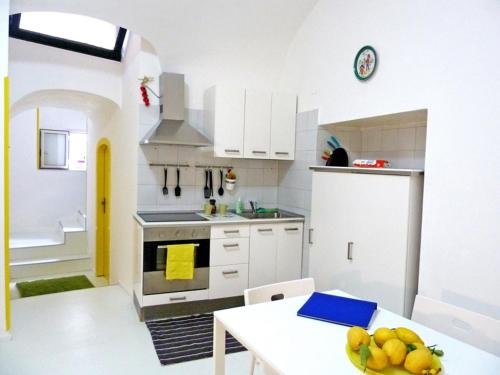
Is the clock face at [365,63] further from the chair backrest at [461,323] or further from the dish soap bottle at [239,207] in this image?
the chair backrest at [461,323]

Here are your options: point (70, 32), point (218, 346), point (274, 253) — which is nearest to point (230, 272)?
point (274, 253)

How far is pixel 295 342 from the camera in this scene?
1.33 meters

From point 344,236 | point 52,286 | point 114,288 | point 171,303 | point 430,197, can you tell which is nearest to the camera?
point 430,197

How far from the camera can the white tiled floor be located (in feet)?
8.03

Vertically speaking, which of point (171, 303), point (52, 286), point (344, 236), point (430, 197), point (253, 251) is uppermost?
point (430, 197)

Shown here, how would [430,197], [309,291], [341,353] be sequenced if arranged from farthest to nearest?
[430,197] < [309,291] < [341,353]

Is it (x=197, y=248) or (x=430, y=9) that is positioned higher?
(x=430, y=9)

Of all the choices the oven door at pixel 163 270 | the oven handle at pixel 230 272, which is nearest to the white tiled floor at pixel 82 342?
the oven door at pixel 163 270

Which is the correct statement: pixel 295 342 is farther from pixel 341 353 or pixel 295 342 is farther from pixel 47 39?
pixel 47 39

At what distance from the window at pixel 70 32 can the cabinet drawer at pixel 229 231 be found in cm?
227

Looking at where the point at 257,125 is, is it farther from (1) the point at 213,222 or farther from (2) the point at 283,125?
(1) the point at 213,222

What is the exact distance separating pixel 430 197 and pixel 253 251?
5.37ft

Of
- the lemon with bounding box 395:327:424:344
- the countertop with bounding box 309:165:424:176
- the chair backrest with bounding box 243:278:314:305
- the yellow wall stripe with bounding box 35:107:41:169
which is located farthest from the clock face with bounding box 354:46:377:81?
the yellow wall stripe with bounding box 35:107:41:169

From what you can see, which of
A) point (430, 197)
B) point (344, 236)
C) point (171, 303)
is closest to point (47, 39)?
point (171, 303)
